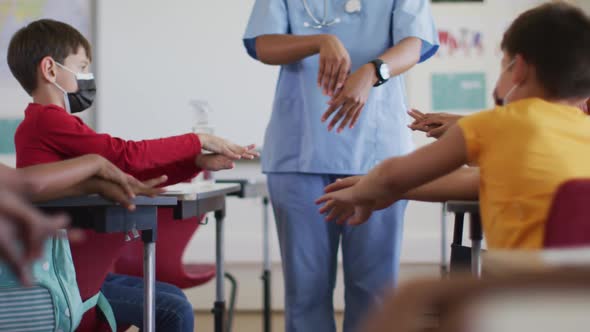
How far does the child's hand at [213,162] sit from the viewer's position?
1.85m

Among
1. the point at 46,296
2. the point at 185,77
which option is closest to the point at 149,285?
the point at 46,296

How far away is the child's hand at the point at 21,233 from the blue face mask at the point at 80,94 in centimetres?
131

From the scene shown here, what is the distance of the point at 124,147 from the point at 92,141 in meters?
0.08

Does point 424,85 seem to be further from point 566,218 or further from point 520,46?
point 566,218

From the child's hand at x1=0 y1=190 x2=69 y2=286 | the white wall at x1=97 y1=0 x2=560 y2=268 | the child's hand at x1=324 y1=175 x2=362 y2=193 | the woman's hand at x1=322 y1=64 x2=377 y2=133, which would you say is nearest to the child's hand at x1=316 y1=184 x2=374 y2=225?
the child's hand at x1=324 y1=175 x2=362 y2=193

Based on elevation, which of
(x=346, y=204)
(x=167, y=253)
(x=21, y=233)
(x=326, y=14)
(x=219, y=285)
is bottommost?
(x=219, y=285)

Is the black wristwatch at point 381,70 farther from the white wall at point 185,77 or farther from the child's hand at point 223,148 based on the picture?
the white wall at point 185,77

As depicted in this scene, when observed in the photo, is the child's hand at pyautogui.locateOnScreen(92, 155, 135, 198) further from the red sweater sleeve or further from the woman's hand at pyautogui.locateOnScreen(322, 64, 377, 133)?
the woman's hand at pyautogui.locateOnScreen(322, 64, 377, 133)

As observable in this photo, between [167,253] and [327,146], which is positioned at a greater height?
[327,146]

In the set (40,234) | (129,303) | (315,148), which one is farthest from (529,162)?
(129,303)

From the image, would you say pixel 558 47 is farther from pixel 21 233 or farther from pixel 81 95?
pixel 81 95

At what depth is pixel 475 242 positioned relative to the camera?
5.43ft

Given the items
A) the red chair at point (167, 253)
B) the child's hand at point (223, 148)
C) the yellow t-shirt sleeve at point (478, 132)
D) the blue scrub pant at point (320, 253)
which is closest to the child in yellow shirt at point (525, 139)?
the yellow t-shirt sleeve at point (478, 132)

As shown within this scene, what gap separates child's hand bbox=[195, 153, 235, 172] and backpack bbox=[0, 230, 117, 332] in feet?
1.71
